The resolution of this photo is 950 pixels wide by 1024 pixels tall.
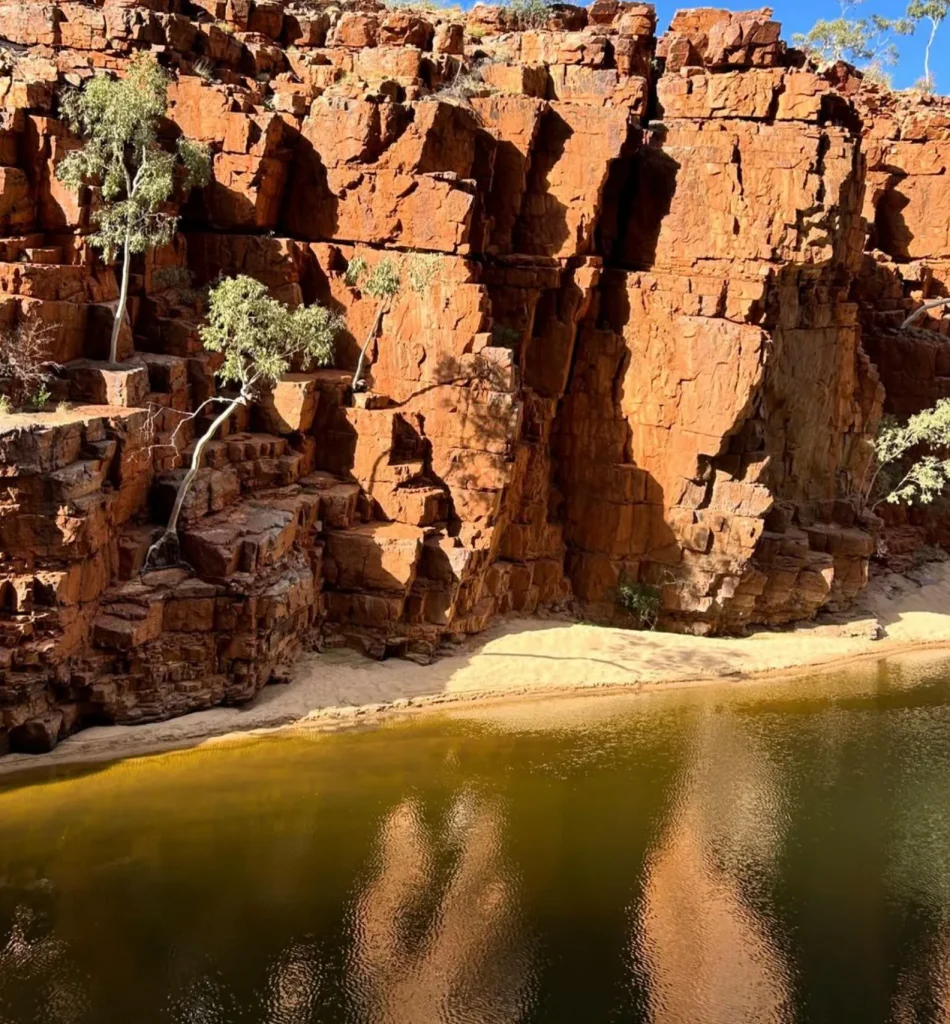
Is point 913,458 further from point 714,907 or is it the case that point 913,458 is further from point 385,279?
point 714,907

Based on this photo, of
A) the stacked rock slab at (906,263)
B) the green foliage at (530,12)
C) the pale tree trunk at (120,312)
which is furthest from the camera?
the stacked rock slab at (906,263)

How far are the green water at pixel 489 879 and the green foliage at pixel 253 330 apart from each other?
29.5ft

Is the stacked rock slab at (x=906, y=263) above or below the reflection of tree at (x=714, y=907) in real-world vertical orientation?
above

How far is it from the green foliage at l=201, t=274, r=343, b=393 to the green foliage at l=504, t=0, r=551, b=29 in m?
19.2

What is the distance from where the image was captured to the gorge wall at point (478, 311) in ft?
85.9

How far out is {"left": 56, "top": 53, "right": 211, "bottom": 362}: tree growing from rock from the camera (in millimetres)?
25844

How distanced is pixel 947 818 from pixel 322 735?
13.9 metres

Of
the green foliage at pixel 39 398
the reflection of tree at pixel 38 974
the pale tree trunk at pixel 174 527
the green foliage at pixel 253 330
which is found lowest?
the reflection of tree at pixel 38 974

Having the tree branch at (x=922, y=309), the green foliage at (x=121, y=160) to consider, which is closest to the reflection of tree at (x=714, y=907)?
the green foliage at (x=121, y=160)

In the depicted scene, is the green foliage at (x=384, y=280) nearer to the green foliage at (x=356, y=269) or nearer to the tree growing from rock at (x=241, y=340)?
the green foliage at (x=356, y=269)

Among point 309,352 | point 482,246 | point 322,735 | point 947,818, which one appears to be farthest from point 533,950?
point 482,246

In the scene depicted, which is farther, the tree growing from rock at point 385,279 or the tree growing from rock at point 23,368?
the tree growing from rock at point 385,279

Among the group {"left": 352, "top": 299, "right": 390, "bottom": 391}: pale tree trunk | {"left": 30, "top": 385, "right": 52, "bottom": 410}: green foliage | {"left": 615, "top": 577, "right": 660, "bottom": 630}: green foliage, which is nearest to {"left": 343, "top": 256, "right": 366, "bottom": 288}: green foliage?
{"left": 352, "top": 299, "right": 390, "bottom": 391}: pale tree trunk

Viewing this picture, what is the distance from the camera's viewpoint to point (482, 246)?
31531 mm
